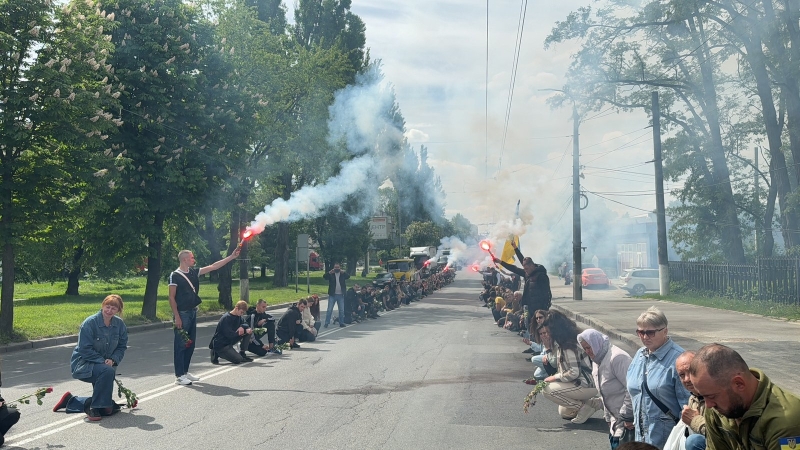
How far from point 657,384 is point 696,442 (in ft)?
2.87

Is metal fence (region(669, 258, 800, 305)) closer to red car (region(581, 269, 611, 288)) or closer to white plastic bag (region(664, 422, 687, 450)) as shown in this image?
red car (region(581, 269, 611, 288))

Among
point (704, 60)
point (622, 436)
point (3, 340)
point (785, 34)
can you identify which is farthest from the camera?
point (704, 60)

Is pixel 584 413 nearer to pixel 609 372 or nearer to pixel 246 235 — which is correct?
pixel 609 372

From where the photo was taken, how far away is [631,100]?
36500 mm

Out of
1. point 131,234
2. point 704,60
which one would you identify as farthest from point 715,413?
point 704,60

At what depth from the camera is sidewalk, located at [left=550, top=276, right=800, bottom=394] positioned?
11441 mm

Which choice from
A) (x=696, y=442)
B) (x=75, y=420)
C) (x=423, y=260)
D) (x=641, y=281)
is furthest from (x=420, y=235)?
(x=696, y=442)

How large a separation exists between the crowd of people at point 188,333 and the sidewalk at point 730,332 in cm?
718

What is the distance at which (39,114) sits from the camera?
1691 cm

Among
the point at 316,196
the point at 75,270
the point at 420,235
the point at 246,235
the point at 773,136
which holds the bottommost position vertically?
the point at 75,270

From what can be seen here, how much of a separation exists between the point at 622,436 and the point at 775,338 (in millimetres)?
10575

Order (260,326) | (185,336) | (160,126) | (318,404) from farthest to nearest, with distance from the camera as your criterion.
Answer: (160,126) → (260,326) → (185,336) → (318,404)

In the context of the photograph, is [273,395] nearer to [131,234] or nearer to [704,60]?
[131,234]

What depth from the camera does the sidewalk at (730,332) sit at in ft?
37.5
